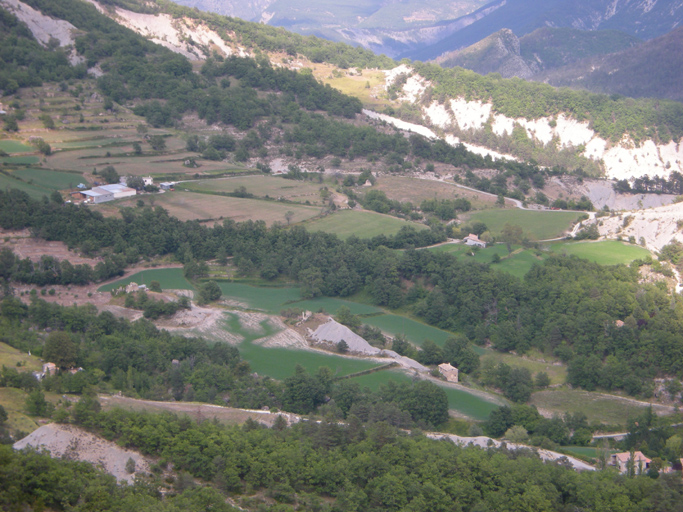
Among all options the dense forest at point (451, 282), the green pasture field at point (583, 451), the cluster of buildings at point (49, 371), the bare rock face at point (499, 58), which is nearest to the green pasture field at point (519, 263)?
the dense forest at point (451, 282)

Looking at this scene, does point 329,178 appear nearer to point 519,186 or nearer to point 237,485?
point 519,186

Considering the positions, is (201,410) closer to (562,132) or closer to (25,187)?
(25,187)

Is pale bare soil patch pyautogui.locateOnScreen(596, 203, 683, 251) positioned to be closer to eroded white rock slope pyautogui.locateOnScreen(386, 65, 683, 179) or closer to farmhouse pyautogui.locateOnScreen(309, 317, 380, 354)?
farmhouse pyautogui.locateOnScreen(309, 317, 380, 354)

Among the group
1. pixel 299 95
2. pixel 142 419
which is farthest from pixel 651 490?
pixel 299 95

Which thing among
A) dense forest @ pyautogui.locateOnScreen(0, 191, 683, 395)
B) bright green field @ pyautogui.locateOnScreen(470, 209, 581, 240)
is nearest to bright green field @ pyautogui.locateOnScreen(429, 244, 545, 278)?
dense forest @ pyautogui.locateOnScreen(0, 191, 683, 395)

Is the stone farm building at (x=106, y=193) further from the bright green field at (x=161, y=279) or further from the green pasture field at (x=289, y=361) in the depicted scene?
the green pasture field at (x=289, y=361)

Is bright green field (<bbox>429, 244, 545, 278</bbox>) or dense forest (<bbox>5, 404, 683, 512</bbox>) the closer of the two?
dense forest (<bbox>5, 404, 683, 512</bbox>)
